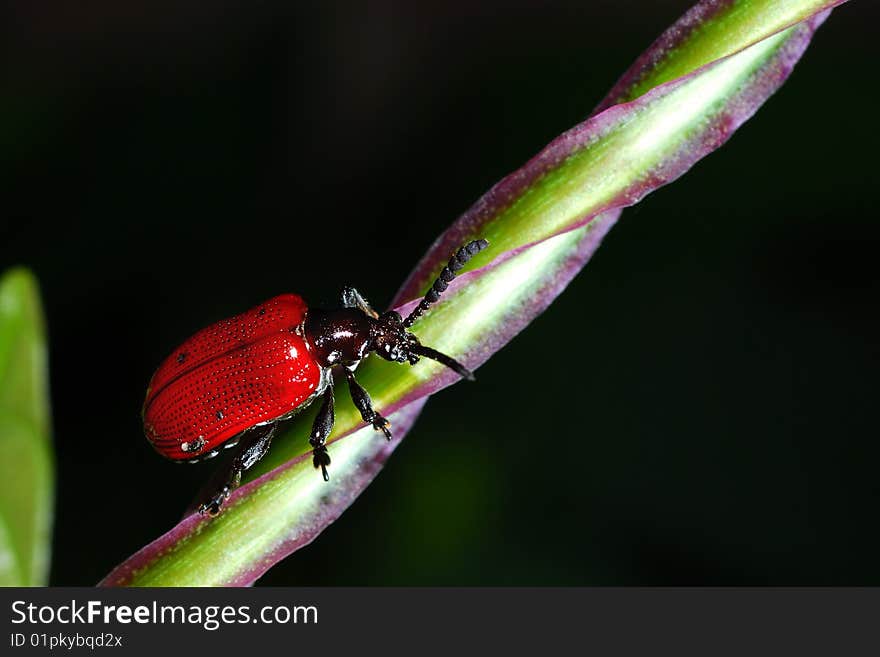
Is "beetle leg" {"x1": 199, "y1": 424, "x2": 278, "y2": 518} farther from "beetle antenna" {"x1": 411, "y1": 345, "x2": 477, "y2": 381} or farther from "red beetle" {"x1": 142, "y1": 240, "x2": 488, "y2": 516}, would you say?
"red beetle" {"x1": 142, "y1": 240, "x2": 488, "y2": 516}

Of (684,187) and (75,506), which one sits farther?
(684,187)

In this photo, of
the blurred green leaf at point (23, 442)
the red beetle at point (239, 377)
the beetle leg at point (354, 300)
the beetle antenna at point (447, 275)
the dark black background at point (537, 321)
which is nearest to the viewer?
the beetle antenna at point (447, 275)

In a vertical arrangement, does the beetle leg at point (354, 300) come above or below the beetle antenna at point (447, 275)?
above

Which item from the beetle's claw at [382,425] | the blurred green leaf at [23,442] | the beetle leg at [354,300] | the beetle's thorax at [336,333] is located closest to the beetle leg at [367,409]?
the beetle's claw at [382,425]

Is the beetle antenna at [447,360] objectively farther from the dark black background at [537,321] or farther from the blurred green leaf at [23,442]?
the dark black background at [537,321]

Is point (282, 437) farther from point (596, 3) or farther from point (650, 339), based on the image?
point (596, 3)

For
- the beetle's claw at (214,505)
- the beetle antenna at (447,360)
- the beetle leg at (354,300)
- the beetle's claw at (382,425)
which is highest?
the beetle leg at (354,300)

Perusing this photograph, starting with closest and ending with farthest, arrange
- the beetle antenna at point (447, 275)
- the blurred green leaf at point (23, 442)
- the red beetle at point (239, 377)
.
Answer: the beetle antenna at point (447, 275)
the blurred green leaf at point (23, 442)
the red beetle at point (239, 377)

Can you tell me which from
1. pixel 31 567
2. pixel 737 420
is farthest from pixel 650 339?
pixel 31 567
